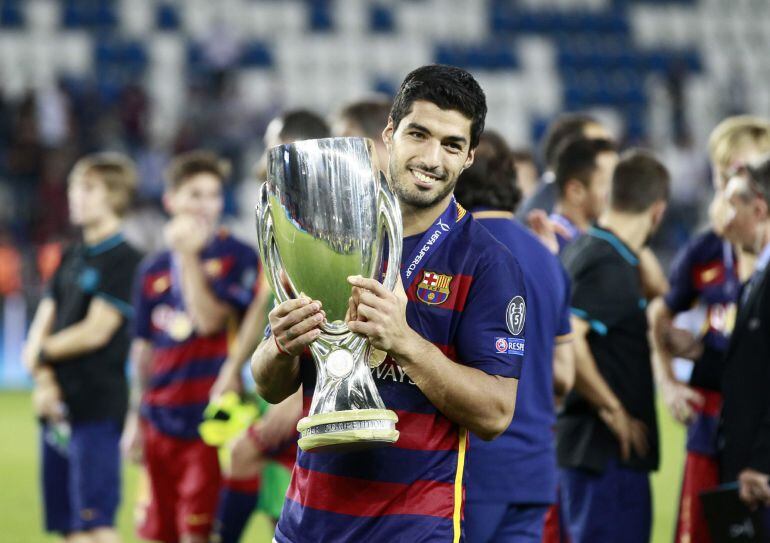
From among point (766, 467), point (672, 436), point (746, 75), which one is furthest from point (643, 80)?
point (766, 467)

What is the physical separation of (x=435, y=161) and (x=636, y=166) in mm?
2144

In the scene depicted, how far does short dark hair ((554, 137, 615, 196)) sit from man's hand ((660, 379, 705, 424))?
2.99ft

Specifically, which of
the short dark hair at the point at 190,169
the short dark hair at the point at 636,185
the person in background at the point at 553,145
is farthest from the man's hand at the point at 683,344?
the short dark hair at the point at 190,169

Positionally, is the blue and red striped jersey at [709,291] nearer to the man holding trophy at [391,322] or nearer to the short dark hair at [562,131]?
the short dark hair at [562,131]

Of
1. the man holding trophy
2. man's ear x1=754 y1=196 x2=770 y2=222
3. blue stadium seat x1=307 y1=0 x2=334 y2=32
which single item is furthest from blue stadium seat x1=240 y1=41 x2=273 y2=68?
the man holding trophy

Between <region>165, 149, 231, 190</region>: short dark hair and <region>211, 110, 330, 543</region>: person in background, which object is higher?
<region>165, 149, 231, 190</region>: short dark hair

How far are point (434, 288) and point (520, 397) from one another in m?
1.09

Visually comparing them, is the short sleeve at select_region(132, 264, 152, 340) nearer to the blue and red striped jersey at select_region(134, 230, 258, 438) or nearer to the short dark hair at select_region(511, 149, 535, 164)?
the blue and red striped jersey at select_region(134, 230, 258, 438)

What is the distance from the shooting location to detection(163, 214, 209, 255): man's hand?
206 inches

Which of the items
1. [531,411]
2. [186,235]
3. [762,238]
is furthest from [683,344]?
[186,235]

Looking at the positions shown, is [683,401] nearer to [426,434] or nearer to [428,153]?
[426,434]

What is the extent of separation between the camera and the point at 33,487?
8734 millimetres

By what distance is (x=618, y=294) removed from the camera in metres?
4.34

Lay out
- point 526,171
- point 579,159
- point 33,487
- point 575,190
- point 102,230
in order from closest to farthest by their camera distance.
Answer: point 579,159
point 575,190
point 102,230
point 526,171
point 33,487
